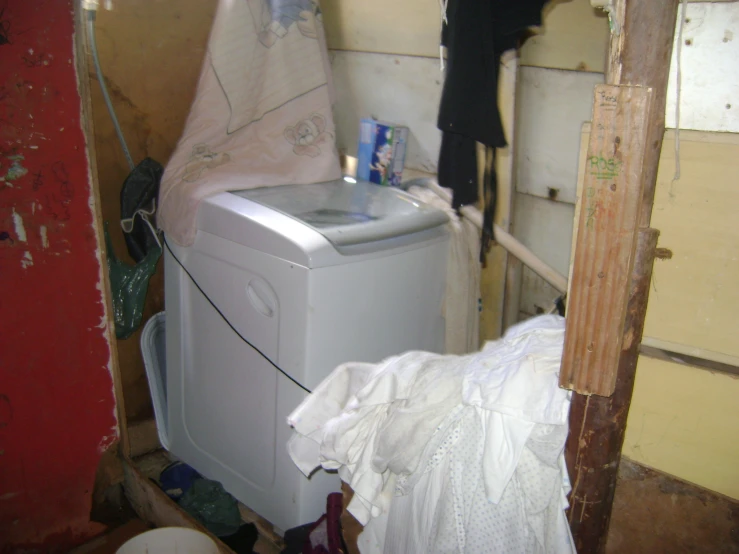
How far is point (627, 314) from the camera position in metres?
0.75

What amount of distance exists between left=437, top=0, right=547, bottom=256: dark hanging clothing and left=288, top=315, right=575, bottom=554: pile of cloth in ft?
2.00

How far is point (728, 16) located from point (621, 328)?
36cm

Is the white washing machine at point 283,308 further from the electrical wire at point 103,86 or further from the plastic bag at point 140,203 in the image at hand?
the electrical wire at point 103,86

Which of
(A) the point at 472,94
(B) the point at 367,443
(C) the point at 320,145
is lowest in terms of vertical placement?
(B) the point at 367,443

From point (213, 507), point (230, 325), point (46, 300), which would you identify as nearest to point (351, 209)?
point (230, 325)

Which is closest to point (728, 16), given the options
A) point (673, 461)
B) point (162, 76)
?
point (673, 461)

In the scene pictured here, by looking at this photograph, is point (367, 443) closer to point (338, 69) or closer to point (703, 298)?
point (703, 298)

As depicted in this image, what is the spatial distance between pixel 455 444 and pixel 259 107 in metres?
1.25

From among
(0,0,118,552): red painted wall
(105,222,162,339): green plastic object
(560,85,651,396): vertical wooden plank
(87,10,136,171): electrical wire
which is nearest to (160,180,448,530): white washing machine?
(105,222,162,339): green plastic object

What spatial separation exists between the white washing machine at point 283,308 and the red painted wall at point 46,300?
25 centimetres

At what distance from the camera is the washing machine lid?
1.44m

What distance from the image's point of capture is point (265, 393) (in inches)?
60.6

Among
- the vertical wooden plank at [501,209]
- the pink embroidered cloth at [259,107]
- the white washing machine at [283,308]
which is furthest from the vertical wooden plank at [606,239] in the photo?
the pink embroidered cloth at [259,107]

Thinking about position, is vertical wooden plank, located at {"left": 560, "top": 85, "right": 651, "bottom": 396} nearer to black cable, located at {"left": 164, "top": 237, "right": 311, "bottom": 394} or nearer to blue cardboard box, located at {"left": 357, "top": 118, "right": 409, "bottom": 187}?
black cable, located at {"left": 164, "top": 237, "right": 311, "bottom": 394}
